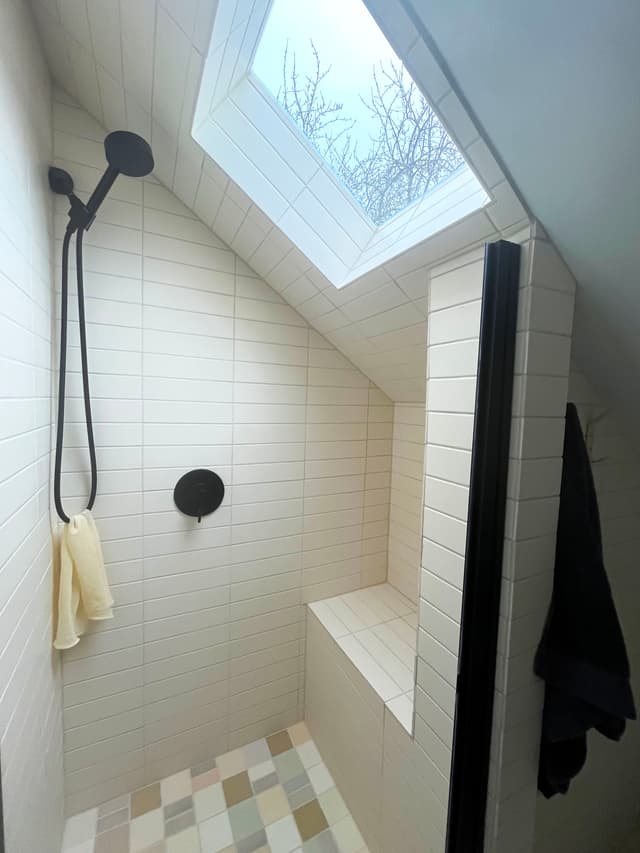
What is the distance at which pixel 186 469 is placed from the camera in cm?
134

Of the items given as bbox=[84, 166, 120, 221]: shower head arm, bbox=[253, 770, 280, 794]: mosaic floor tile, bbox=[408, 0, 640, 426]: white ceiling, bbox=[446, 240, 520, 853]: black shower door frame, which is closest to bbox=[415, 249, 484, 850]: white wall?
bbox=[446, 240, 520, 853]: black shower door frame

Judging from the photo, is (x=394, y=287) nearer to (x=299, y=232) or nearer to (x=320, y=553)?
(x=299, y=232)

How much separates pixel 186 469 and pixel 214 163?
1.03m

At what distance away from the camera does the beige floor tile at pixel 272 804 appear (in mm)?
1311

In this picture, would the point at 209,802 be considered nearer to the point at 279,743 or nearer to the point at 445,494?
the point at 279,743

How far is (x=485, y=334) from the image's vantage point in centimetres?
66

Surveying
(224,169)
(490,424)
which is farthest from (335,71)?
(490,424)

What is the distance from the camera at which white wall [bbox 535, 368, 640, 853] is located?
99 cm

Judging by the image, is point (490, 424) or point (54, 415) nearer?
point (490, 424)

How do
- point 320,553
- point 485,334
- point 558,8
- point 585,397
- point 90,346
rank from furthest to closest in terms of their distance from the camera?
point 320,553 < point 90,346 < point 585,397 < point 485,334 < point 558,8

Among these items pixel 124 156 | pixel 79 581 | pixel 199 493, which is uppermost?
pixel 124 156

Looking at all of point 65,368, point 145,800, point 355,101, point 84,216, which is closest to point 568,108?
point 355,101

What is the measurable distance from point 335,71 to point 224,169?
1.33 ft

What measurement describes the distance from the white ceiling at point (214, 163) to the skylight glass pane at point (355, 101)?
23cm
